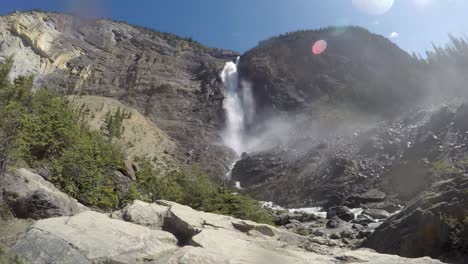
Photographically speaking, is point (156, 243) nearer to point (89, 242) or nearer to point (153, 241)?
point (153, 241)

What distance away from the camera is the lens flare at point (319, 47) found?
3634 inches

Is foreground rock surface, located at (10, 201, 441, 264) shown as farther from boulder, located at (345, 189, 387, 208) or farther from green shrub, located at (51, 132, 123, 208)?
boulder, located at (345, 189, 387, 208)

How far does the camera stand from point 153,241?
781 centimetres

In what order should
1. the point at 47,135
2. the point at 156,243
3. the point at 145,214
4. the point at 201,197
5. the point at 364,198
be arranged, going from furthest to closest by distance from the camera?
the point at 364,198
the point at 201,197
the point at 47,135
the point at 145,214
the point at 156,243

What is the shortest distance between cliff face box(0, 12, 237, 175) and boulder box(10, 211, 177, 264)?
167ft

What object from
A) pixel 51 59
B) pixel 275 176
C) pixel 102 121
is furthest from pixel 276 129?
pixel 51 59

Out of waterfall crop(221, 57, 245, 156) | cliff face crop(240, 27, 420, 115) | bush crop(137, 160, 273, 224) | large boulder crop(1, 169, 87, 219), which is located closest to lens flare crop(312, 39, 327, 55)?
cliff face crop(240, 27, 420, 115)

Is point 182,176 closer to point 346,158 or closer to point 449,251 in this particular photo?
point 449,251

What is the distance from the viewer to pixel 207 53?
9944cm

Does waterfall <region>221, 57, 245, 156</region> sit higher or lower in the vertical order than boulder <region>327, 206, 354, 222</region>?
higher

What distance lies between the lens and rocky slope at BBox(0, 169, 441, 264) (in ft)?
22.1

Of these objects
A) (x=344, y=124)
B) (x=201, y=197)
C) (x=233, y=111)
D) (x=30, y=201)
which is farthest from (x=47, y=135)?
(x=233, y=111)

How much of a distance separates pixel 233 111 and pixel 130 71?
22795 millimetres

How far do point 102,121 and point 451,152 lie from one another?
4389 centimetres
